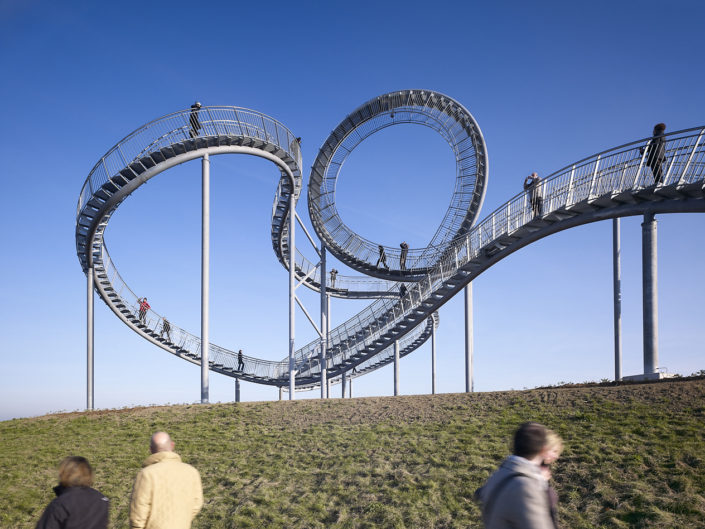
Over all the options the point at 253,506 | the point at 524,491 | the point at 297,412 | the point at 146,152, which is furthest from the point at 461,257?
the point at 524,491

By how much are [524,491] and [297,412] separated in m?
15.9

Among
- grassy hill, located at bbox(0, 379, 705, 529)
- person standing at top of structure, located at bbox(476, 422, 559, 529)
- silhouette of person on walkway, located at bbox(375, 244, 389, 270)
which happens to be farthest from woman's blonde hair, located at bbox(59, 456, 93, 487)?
silhouette of person on walkway, located at bbox(375, 244, 389, 270)

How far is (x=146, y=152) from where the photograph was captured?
23.8 metres

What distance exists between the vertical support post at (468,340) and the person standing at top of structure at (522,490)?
827 inches

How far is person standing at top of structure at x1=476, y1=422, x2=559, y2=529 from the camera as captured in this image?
405 centimetres

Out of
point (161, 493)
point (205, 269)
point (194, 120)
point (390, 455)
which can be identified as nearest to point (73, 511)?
point (161, 493)

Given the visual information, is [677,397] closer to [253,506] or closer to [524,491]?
[253,506]

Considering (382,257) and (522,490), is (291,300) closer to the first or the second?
(382,257)

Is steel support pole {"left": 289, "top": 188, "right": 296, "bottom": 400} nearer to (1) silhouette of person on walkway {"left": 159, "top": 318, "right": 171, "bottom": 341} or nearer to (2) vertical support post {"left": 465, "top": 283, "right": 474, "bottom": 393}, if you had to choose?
(2) vertical support post {"left": 465, "top": 283, "right": 474, "bottom": 393}

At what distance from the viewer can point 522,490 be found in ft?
13.3

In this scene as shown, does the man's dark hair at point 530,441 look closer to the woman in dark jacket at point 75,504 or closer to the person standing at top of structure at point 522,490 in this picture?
the person standing at top of structure at point 522,490

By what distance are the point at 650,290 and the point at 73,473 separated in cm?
1632

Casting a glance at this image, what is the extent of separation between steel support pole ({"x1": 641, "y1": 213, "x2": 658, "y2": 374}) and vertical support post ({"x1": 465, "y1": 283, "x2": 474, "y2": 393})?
315 inches

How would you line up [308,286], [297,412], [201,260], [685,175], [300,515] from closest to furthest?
[300,515] < [685,175] < [297,412] < [201,260] < [308,286]
